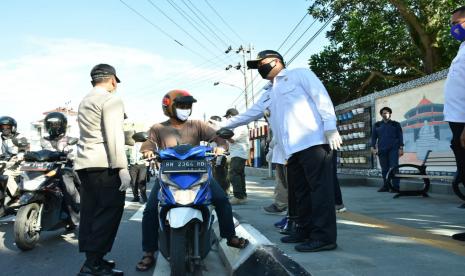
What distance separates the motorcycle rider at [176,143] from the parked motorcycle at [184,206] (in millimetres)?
237

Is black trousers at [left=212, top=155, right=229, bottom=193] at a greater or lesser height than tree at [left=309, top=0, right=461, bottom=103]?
lesser

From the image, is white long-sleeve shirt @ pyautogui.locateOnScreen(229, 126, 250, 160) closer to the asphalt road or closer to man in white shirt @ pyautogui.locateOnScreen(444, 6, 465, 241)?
the asphalt road

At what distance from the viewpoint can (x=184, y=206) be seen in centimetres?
373

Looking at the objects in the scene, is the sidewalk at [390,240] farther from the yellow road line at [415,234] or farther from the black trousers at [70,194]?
the black trousers at [70,194]

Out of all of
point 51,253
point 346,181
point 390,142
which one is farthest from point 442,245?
point 346,181

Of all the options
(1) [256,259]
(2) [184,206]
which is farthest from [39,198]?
(1) [256,259]

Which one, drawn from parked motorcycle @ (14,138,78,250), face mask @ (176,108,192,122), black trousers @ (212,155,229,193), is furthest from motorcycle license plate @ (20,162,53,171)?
black trousers @ (212,155,229,193)

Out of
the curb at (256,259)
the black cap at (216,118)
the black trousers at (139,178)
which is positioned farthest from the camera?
the black trousers at (139,178)

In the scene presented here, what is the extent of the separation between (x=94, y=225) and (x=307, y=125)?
2.07 meters

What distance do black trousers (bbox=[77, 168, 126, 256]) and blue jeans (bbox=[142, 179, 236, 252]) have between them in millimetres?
272

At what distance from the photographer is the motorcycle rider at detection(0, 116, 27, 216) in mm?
6836

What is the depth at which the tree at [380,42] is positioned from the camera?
51.9 ft

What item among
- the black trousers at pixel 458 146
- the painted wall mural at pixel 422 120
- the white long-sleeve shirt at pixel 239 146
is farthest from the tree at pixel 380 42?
the black trousers at pixel 458 146

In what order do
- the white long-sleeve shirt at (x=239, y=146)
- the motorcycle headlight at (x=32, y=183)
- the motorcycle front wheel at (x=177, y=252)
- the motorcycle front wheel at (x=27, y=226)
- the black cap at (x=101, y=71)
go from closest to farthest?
1. the motorcycle front wheel at (x=177, y=252)
2. the black cap at (x=101, y=71)
3. the motorcycle front wheel at (x=27, y=226)
4. the motorcycle headlight at (x=32, y=183)
5. the white long-sleeve shirt at (x=239, y=146)
